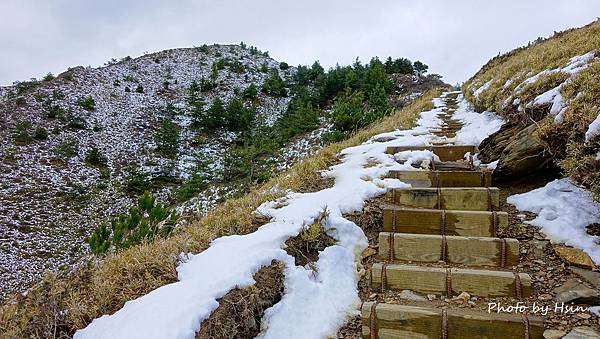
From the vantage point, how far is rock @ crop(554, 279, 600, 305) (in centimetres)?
237

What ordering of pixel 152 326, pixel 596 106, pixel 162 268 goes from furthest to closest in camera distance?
pixel 596 106
pixel 162 268
pixel 152 326

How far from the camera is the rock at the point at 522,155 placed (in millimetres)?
3854

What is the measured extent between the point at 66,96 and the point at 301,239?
24454 millimetres

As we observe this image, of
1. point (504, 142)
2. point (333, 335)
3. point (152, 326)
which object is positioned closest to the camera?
point (152, 326)

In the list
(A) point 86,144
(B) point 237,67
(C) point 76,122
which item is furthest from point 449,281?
(B) point 237,67

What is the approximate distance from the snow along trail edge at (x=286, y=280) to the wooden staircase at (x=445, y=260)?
252 mm

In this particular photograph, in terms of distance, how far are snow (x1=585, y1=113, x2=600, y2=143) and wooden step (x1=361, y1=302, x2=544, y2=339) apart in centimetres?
177

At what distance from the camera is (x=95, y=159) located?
697 inches

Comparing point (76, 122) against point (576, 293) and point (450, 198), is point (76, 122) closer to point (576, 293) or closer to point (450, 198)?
point (450, 198)

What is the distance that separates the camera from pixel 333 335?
8.07 ft

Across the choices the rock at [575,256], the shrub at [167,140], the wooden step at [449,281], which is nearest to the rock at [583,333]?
the wooden step at [449,281]

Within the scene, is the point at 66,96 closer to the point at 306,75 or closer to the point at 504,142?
the point at 306,75

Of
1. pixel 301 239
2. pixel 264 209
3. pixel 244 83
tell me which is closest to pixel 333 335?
pixel 301 239

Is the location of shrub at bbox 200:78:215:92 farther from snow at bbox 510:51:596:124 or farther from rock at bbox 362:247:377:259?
rock at bbox 362:247:377:259
